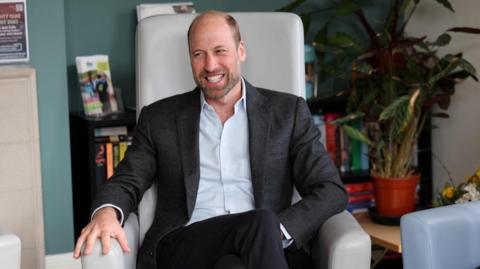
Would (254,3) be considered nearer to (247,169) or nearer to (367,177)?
(367,177)

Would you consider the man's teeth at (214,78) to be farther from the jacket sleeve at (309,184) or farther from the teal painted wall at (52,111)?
the teal painted wall at (52,111)

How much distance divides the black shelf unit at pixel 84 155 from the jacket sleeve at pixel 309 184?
1.11 meters

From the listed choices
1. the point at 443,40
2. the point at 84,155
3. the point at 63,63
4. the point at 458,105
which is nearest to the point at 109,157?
the point at 84,155

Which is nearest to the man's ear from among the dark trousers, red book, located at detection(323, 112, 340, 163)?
the dark trousers

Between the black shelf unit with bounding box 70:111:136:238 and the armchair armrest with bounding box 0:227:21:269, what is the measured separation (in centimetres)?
121

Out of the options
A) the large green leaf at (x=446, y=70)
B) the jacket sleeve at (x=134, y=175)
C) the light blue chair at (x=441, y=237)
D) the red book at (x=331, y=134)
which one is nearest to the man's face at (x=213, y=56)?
the jacket sleeve at (x=134, y=175)

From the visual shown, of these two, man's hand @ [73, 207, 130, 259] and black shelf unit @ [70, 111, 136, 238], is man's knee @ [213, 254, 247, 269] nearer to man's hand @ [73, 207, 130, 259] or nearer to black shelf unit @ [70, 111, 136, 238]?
man's hand @ [73, 207, 130, 259]

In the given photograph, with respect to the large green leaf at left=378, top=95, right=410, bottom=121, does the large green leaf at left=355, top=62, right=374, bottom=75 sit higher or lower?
higher

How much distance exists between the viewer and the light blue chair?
7.53 ft

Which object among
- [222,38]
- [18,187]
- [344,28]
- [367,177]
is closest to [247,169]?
[222,38]

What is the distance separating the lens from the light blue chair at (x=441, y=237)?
7.53 feet

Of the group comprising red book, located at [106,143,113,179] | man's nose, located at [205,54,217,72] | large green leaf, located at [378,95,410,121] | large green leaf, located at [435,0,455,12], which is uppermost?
large green leaf, located at [435,0,455,12]

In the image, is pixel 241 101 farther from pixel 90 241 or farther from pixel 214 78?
pixel 90 241

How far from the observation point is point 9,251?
2.39 metres
